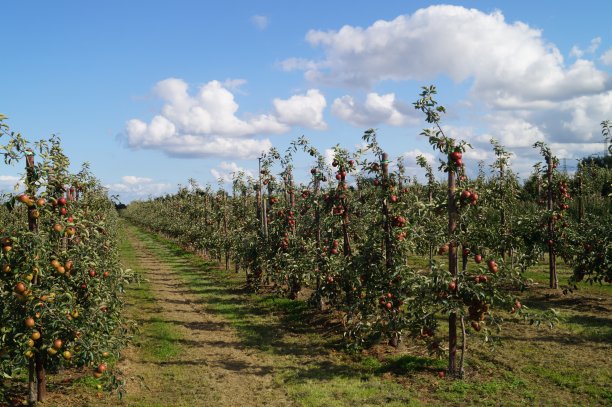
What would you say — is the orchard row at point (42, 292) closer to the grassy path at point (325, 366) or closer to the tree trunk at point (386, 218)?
the grassy path at point (325, 366)

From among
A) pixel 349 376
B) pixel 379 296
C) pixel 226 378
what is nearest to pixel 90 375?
pixel 226 378

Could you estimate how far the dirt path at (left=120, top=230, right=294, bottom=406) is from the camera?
10.0 m

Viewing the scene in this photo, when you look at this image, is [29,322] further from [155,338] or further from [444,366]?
[444,366]

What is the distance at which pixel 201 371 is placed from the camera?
38.2ft

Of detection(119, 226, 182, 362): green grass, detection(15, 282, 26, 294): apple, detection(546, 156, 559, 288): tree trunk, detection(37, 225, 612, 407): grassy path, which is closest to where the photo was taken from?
detection(15, 282, 26, 294): apple

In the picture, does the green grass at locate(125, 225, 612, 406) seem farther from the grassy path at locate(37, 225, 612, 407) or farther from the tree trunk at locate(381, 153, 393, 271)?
the tree trunk at locate(381, 153, 393, 271)

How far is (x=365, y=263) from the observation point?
12.6 m

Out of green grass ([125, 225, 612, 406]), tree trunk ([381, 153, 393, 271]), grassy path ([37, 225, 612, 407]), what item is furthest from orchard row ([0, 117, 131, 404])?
tree trunk ([381, 153, 393, 271])

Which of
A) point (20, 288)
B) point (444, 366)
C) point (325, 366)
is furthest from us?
point (325, 366)

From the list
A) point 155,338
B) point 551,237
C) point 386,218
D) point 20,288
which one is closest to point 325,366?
point 386,218

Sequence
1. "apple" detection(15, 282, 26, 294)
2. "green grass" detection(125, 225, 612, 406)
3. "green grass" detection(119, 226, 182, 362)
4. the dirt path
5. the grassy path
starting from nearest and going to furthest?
"apple" detection(15, 282, 26, 294)
"green grass" detection(125, 225, 612, 406)
the grassy path
the dirt path
"green grass" detection(119, 226, 182, 362)

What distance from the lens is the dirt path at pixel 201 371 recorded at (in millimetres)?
10000

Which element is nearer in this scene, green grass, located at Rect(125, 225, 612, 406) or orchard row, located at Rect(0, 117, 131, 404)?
orchard row, located at Rect(0, 117, 131, 404)

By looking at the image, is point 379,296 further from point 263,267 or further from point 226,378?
point 263,267
